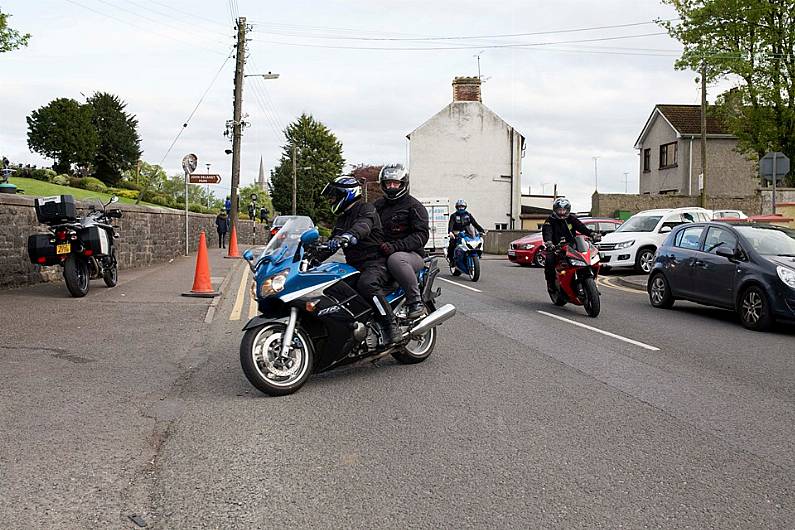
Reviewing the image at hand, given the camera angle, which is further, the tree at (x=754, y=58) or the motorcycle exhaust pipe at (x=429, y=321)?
the tree at (x=754, y=58)

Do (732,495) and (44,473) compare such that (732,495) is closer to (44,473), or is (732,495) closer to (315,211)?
Result: (44,473)

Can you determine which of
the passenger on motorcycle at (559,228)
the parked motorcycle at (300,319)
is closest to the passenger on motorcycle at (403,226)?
the parked motorcycle at (300,319)

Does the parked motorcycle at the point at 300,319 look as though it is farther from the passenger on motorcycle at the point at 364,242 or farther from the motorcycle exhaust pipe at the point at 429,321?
the motorcycle exhaust pipe at the point at 429,321

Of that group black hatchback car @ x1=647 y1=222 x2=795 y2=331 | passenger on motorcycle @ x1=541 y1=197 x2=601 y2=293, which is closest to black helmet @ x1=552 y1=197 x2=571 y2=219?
passenger on motorcycle @ x1=541 y1=197 x2=601 y2=293

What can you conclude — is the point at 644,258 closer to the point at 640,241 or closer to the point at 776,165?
the point at 640,241

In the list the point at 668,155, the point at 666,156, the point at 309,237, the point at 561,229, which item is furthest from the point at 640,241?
the point at 666,156

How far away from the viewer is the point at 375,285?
7.47 m

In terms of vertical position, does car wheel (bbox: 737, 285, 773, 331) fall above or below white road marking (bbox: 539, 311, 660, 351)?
above

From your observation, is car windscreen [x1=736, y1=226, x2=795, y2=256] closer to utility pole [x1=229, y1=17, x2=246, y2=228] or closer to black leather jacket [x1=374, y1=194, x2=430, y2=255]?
black leather jacket [x1=374, y1=194, x2=430, y2=255]

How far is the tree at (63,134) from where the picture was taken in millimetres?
50562

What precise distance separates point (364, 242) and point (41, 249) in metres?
6.96

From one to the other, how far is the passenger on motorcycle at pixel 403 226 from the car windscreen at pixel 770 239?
6223 mm

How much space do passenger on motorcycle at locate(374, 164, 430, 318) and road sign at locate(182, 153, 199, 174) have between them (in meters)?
16.7

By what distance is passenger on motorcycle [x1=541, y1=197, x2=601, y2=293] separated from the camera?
1302 centimetres
